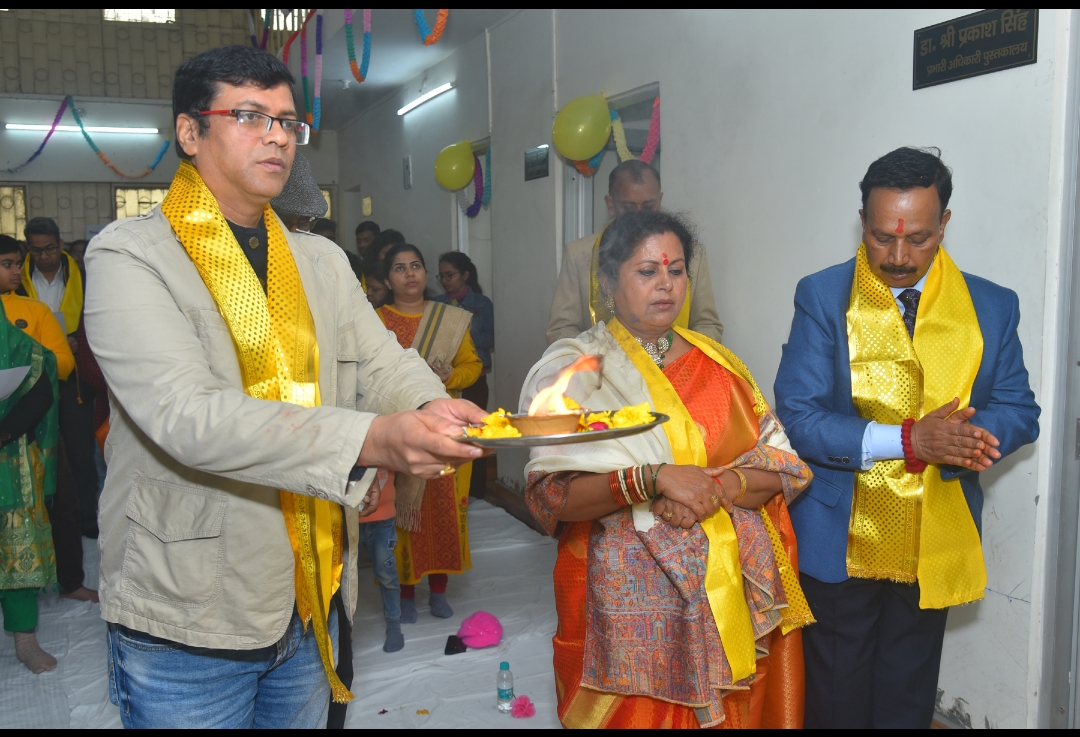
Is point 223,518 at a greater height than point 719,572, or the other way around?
point 223,518

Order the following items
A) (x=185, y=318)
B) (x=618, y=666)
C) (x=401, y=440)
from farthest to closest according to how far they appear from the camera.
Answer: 1. (x=618, y=666)
2. (x=185, y=318)
3. (x=401, y=440)

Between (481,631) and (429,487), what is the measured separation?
791mm

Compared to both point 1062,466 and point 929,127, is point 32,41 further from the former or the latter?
point 1062,466

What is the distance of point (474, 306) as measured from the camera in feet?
21.1

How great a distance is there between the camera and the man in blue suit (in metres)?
2.20

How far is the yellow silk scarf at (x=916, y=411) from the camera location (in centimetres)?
221

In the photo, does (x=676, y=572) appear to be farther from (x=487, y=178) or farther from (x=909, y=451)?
(x=487, y=178)

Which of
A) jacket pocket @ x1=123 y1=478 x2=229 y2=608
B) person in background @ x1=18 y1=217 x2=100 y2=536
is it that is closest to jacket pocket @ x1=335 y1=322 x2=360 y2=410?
jacket pocket @ x1=123 y1=478 x2=229 y2=608

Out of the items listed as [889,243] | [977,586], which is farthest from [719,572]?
[889,243]

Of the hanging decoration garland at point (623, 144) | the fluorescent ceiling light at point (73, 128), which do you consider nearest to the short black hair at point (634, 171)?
the hanging decoration garland at point (623, 144)

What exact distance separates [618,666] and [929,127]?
2075mm

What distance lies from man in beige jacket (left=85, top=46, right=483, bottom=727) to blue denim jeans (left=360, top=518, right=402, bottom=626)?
212 cm

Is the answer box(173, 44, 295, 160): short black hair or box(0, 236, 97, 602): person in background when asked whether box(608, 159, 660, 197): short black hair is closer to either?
box(173, 44, 295, 160): short black hair

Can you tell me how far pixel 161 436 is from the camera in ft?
4.08
